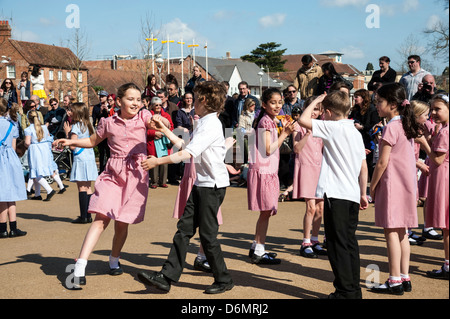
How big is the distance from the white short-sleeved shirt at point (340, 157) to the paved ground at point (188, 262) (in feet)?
3.75

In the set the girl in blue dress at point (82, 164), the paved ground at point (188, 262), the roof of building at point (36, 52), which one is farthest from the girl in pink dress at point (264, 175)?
the roof of building at point (36, 52)

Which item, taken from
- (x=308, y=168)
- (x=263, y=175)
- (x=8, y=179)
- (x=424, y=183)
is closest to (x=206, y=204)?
(x=263, y=175)

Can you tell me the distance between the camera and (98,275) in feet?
19.7

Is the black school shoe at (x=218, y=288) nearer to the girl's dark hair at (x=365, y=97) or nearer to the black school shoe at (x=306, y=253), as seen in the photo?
the black school shoe at (x=306, y=253)

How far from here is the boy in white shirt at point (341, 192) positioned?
4785 mm

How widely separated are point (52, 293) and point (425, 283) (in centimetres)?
391

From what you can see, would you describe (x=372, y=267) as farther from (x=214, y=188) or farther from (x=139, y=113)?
(x=139, y=113)

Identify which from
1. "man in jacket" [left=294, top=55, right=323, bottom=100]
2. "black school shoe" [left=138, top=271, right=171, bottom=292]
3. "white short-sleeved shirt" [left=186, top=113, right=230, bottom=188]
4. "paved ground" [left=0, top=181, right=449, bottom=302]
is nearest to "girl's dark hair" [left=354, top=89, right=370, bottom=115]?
"man in jacket" [left=294, top=55, right=323, bottom=100]

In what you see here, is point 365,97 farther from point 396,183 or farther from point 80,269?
point 80,269

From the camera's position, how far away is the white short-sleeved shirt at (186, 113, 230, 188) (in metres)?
5.20

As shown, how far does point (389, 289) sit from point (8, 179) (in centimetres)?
593

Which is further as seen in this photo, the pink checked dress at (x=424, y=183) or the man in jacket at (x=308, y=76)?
the man in jacket at (x=308, y=76)

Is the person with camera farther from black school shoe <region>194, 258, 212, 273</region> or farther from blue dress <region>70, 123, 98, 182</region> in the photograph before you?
blue dress <region>70, 123, 98, 182</region>

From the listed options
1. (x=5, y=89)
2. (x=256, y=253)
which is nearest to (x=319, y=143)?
(x=256, y=253)
